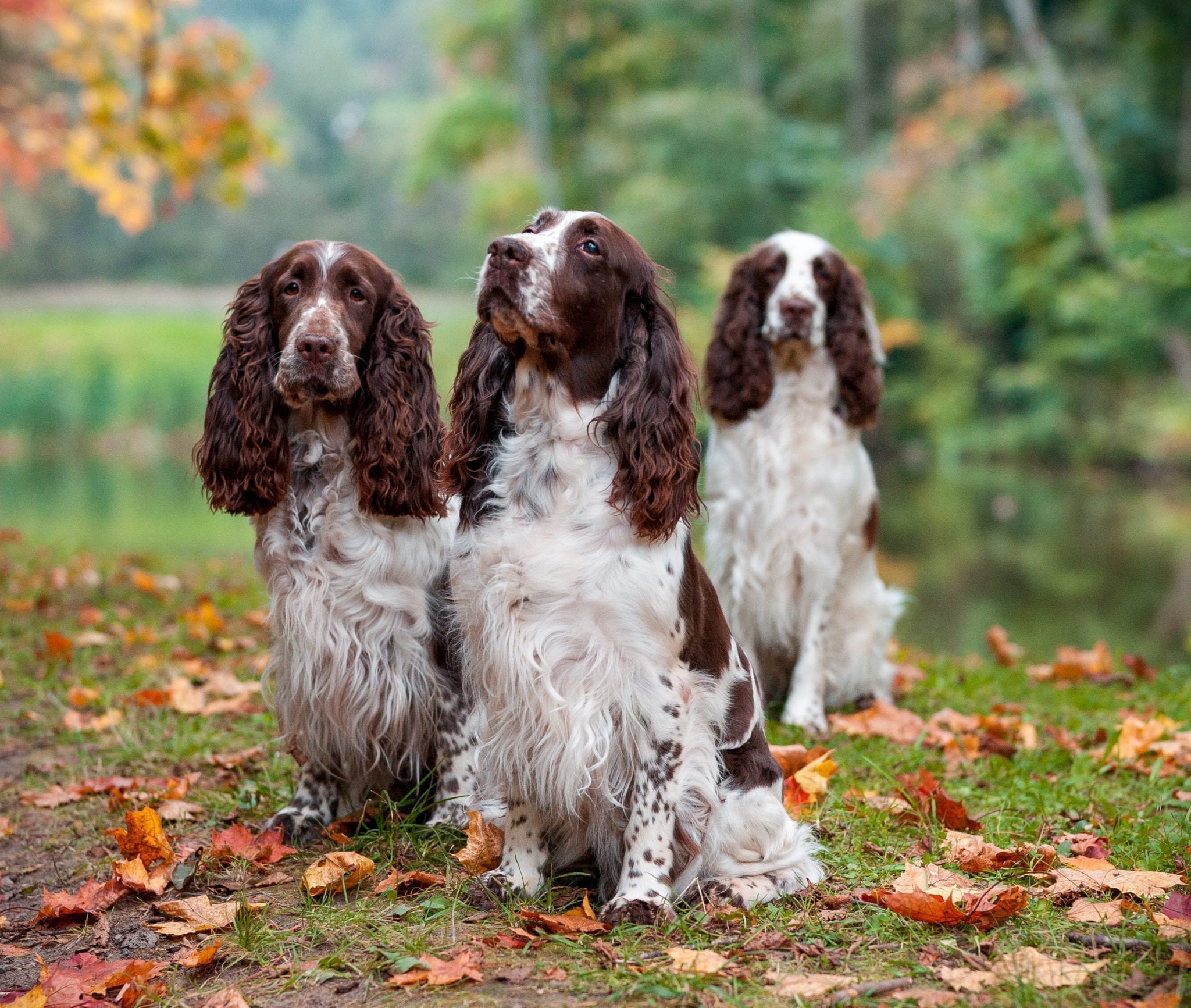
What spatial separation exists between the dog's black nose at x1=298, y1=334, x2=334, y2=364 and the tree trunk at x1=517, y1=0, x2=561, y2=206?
2952 cm

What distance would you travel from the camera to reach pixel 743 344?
5215mm

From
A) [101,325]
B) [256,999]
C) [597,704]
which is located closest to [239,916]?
[256,999]

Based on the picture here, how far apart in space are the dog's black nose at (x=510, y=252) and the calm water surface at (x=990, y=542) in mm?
5523

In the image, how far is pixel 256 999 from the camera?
251cm

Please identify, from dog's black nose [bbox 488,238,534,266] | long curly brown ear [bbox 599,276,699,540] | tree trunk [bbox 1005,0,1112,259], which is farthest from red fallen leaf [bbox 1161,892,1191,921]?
tree trunk [bbox 1005,0,1112,259]

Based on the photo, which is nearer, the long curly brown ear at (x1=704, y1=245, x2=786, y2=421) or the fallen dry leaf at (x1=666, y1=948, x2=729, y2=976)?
the fallen dry leaf at (x1=666, y1=948, x2=729, y2=976)

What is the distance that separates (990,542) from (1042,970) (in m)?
11.6

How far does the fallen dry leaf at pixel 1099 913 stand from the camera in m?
2.68

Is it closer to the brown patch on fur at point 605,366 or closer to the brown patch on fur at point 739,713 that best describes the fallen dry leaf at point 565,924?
the brown patch on fur at point 739,713

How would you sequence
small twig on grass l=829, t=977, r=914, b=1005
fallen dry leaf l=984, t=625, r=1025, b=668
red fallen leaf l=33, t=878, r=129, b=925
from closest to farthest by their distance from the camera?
1. small twig on grass l=829, t=977, r=914, b=1005
2. red fallen leaf l=33, t=878, r=129, b=925
3. fallen dry leaf l=984, t=625, r=1025, b=668

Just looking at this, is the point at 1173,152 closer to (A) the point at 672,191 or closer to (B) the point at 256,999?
(A) the point at 672,191

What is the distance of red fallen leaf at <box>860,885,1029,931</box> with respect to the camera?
2674mm

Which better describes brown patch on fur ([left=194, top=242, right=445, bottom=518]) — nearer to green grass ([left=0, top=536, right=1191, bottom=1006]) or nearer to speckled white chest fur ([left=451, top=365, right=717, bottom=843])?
speckled white chest fur ([left=451, top=365, right=717, bottom=843])

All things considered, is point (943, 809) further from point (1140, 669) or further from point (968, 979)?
point (1140, 669)
